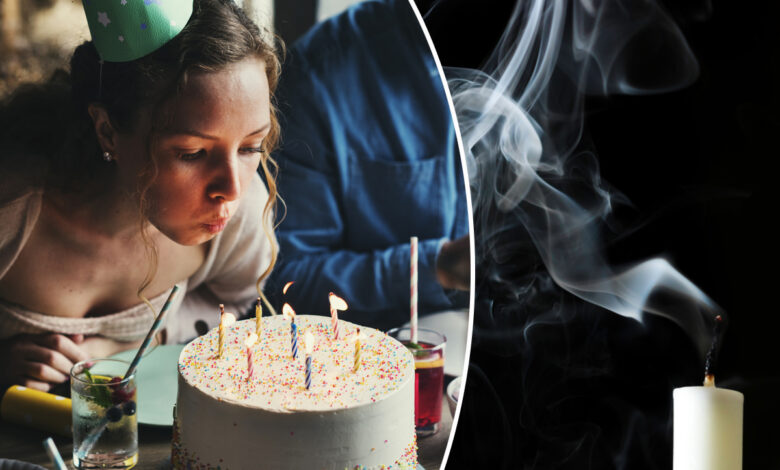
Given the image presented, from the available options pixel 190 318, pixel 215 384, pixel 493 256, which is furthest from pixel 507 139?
pixel 215 384

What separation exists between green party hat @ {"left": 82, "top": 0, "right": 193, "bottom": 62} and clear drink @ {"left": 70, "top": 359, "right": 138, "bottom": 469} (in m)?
0.41

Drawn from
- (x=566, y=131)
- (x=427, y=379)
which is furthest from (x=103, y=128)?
(x=566, y=131)

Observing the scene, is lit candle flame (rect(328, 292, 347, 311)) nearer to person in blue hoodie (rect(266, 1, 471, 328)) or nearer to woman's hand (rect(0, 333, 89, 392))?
person in blue hoodie (rect(266, 1, 471, 328))

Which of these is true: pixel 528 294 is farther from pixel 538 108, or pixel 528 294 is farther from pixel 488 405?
pixel 538 108

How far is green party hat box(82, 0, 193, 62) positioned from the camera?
3.47ft

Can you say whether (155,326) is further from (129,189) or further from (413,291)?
(413,291)

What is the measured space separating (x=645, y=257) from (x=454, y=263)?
0.48m

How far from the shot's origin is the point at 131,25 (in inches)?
41.8

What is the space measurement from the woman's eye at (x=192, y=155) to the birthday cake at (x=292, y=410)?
9.3 inches

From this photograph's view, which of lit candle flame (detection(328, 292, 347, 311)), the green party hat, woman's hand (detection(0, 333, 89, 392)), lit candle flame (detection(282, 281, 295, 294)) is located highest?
the green party hat

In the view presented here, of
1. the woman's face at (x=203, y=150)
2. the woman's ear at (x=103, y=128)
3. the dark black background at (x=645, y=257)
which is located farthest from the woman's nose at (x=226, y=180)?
the dark black background at (x=645, y=257)

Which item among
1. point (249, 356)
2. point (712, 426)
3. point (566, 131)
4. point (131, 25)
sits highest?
point (131, 25)

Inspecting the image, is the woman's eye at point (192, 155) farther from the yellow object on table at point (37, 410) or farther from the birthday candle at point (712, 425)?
the birthday candle at point (712, 425)

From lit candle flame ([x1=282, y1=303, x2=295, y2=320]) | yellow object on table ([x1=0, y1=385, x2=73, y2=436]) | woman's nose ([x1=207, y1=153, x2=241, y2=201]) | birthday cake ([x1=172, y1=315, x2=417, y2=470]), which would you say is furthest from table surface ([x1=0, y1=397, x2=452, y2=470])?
woman's nose ([x1=207, y1=153, x2=241, y2=201])
